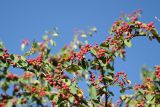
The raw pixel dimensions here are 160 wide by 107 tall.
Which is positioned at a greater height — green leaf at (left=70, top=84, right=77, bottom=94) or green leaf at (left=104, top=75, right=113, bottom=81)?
green leaf at (left=104, top=75, right=113, bottom=81)

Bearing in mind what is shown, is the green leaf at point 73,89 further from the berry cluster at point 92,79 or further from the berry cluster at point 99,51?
the berry cluster at point 99,51

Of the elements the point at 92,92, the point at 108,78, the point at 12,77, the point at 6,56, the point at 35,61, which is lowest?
the point at 92,92

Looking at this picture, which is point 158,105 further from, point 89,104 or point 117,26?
point 117,26

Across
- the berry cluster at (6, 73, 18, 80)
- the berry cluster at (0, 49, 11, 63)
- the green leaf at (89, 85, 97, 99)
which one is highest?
the berry cluster at (6, 73, 18, 80)

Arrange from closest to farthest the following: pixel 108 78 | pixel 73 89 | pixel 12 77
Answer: pixel 73 89, pixel 108 78, pixel 12 77

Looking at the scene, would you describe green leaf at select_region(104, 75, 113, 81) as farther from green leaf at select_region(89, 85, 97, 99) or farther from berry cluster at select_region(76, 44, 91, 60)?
berry cluster at select_region(76, 44, 91, 60)

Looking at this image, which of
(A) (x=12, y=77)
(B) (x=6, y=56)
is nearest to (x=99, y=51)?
(B) (x=6, y=56)

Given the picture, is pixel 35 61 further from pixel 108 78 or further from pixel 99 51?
pixel 108 78

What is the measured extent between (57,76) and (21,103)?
56.9 inches

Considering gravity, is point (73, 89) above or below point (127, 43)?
below

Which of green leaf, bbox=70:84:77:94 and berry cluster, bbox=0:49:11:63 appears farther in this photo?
berry cluster, bbox=0:49:11:63

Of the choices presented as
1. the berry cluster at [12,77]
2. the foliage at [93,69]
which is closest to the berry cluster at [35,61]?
the foliage at [93,69]

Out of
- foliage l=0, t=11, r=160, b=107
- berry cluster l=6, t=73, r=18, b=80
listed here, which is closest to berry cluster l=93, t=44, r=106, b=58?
foliage l=0, t=11, r=160, b=107

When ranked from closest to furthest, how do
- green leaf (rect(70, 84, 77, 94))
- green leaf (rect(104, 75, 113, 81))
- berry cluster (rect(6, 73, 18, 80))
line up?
green leaf (rect(70, 84, 77, 94)) → green leaf (rect(104, 75, 113, 81)) → berry cluster (rect(6, 73, 18, 80))
